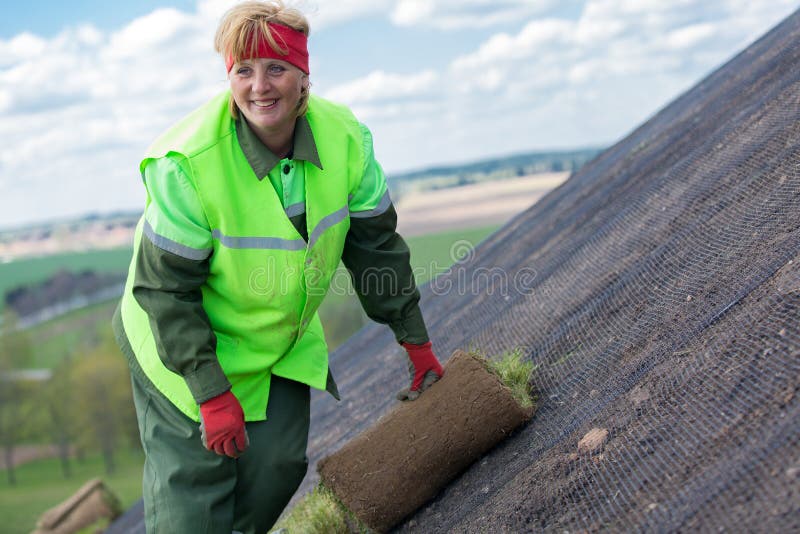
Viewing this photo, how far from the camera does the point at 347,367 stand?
655 cm

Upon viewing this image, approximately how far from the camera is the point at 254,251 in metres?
2.67

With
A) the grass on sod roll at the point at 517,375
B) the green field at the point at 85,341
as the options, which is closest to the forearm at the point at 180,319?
the grass on sod roll at the point at 517,375

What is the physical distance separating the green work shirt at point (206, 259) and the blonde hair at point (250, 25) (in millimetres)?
250

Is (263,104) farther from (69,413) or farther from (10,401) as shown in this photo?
(10,401)

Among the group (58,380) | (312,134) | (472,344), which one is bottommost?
(58,380)

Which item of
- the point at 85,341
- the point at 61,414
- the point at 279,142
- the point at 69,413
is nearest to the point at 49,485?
the point at 61,414

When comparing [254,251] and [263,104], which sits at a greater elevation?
[263,104]

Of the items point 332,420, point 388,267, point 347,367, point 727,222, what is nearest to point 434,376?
point 388,267

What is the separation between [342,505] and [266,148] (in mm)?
1395

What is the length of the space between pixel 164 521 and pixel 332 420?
2.47 m

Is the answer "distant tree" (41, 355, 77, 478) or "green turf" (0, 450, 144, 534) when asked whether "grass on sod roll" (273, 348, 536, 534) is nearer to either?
"green turf" (0, 450, 144, 534)

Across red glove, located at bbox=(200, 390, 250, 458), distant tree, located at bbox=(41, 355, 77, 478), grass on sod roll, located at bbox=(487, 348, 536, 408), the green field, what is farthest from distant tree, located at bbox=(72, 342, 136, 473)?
red glove, located at bbox=(200, 390, 250, 458)

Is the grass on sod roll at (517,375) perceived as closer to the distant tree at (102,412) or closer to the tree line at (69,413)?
the tree line at (69,413)

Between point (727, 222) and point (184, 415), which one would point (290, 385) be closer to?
point (184, 415)
